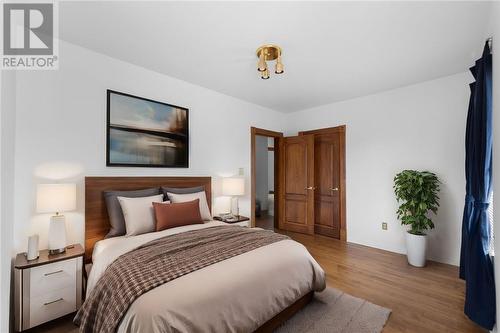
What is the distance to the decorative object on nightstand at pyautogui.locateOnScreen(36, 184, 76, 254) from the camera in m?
1.94

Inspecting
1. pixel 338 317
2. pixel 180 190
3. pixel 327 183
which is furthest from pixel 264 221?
pixel 338 317

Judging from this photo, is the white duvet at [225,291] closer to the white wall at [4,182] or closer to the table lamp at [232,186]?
the white wall at [4,182]

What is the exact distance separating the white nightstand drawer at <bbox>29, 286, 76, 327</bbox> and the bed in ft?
0.97

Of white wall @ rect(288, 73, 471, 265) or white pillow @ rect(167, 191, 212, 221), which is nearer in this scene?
white pillow @ rect(167, 191, 212, 221)

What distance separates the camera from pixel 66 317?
199 cm

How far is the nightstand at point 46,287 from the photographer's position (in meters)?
1.75

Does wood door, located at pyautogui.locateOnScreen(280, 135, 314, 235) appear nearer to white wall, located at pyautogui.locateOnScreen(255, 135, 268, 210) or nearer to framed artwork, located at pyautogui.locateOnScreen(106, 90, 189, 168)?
white wall, located at pyautogui.locateOnScreen(255, 135, 268, 210)

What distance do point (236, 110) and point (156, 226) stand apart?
2.40m

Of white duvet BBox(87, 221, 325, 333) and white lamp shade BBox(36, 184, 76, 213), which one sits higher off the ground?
white lamp shade BBox(36, 184, 76, 213)

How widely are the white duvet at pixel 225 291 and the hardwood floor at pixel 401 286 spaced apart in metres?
0.69

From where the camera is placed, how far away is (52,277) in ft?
6.15

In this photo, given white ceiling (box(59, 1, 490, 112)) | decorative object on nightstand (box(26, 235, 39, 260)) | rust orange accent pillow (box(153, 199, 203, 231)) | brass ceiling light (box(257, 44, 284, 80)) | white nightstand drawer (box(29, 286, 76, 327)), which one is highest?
white ceiling (box(59, 1, 490, 112))

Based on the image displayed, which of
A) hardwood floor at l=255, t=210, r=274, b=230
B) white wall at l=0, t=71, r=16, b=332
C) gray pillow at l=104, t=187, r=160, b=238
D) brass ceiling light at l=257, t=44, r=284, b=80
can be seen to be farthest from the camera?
hardwood floor at l=255, t=210, r=274, b=230

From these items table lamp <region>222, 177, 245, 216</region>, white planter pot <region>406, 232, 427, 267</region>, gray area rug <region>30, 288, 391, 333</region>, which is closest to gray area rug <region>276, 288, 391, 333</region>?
gray area rug <region>30, 288, 391, 333</region>
